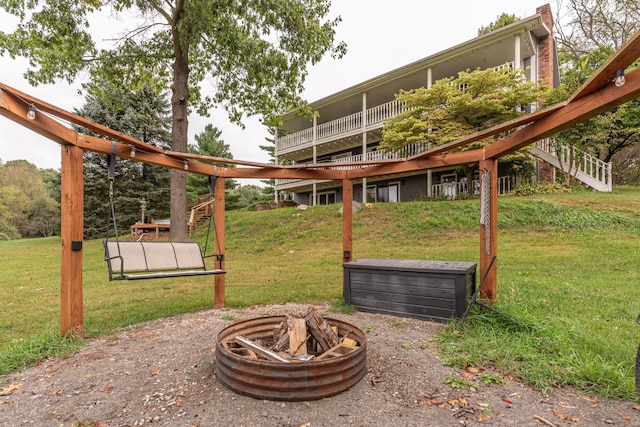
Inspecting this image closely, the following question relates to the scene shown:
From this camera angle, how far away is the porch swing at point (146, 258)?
3219 mm

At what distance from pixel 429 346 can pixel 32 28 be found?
1259cm

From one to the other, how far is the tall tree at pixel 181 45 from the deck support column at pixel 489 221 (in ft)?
22.7

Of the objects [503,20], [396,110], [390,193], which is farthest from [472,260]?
[503,20]

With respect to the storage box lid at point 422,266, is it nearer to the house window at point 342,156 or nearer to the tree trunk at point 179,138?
the tree trunk at point 179,138

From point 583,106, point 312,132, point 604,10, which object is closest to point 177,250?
point 583,106

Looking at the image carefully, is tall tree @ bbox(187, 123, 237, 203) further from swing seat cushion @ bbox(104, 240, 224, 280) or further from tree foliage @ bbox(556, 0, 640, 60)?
tree foliage @ bbox(556, 0, 640, 60)

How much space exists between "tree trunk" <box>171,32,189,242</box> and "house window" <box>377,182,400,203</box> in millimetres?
10441

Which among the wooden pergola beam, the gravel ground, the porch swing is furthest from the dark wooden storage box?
the porch swing

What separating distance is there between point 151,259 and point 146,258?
0.19 feet

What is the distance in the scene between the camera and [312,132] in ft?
62.1

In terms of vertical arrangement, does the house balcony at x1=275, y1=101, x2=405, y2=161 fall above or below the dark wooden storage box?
above

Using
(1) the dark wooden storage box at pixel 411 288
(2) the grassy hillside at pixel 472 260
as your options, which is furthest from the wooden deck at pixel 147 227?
(1) the dark wooden storage box at pixel 411 288

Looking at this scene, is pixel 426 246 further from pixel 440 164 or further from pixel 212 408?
pixel 212 408

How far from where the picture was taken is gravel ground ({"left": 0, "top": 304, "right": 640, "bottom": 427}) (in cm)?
204
